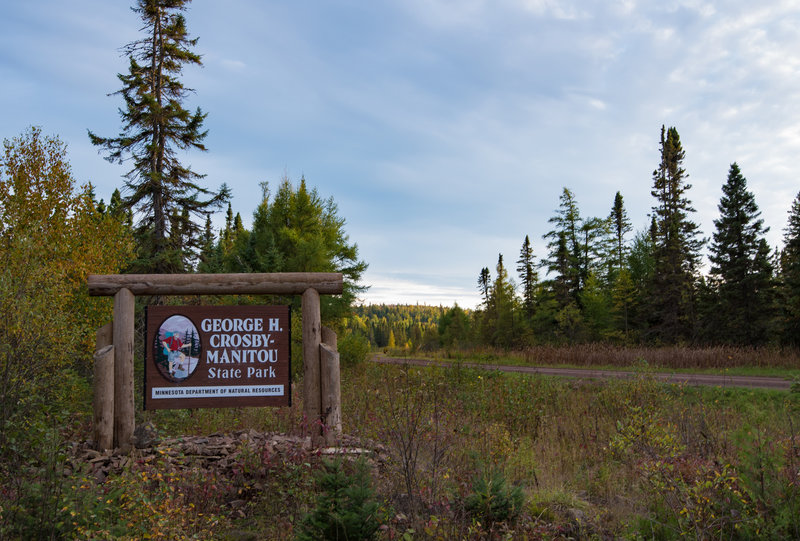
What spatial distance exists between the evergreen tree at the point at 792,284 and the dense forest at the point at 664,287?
2.2 inches

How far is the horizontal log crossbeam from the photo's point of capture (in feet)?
22.2

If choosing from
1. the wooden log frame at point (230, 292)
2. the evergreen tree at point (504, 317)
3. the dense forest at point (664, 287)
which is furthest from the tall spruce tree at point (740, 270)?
the wooden log frame at point (230, 292)

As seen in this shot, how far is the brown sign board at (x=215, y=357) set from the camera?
6.62 metres

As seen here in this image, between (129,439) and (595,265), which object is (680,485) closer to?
(129,439)

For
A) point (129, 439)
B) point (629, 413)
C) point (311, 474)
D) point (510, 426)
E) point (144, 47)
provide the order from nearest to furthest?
point (311, 474), point (129, 439), point (629, 413), point (510, 426), point (144, 47)

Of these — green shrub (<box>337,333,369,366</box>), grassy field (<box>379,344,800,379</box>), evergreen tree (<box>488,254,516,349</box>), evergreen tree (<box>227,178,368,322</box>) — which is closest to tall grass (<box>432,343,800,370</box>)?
grassy field (<box>379,344,800,379</box>)

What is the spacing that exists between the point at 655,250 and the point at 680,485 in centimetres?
4144

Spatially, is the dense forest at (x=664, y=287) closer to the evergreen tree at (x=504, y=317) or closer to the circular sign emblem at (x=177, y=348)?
the evergreen tree at (x=504, y=317)

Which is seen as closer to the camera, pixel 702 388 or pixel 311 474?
pixel 311 474

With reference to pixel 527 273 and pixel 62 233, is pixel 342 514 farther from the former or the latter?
pixel 527 273

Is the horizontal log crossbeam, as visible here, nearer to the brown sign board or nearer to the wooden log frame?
the wooden log frame

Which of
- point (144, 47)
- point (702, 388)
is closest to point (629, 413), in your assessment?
point (702, 388)

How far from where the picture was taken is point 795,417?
8.89 metres

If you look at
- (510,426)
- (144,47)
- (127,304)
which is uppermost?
(144,47)
